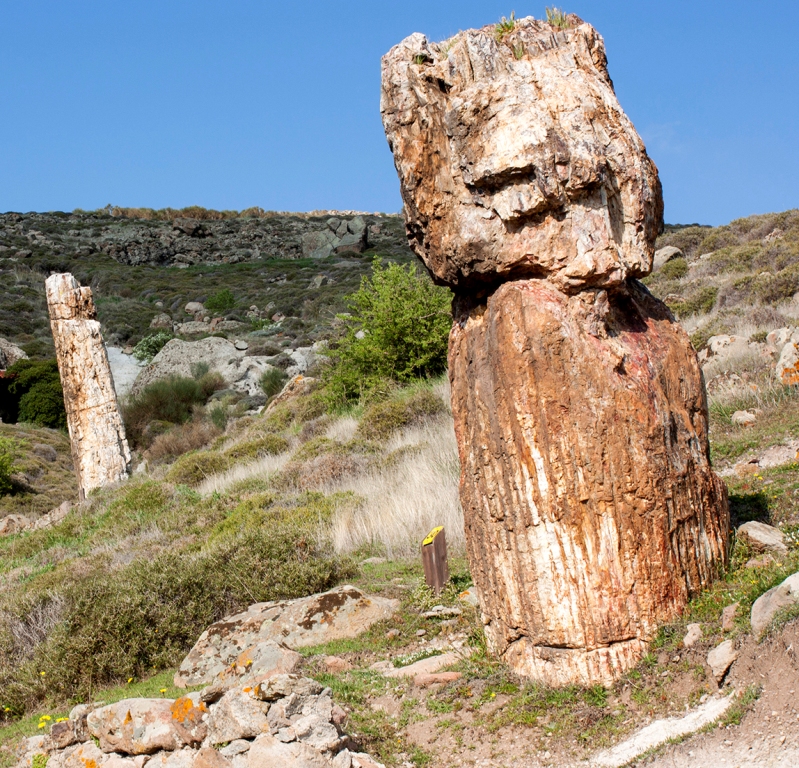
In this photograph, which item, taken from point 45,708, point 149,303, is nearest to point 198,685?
point 45,708

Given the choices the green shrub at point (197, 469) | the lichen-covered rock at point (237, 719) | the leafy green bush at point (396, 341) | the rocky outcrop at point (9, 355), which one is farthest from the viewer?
the rocky outcrop at point (9, 355)

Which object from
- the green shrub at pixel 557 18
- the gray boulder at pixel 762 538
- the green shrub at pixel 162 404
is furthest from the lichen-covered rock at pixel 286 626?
the green shrub at pixel 162 404

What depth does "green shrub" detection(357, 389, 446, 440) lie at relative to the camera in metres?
14.8

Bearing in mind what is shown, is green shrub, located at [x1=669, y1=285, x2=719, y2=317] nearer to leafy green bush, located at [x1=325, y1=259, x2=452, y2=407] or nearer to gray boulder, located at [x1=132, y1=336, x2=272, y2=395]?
leafy green bush, located at [x1=325, y1=259, x2=452, y2=407]

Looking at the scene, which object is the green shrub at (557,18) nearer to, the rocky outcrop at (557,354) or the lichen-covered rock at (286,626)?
the rocky outcrop at (557,354)

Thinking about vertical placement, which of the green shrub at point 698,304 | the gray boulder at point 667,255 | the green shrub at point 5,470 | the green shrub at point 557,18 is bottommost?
the green shrub at point 5,470

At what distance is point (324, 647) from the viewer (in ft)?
22.7

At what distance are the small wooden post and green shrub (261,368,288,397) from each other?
20.6 meters

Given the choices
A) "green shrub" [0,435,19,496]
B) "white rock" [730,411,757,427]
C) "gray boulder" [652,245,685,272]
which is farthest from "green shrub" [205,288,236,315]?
"white rock" [730,411,757,427]

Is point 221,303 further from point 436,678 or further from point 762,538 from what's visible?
point 762,538

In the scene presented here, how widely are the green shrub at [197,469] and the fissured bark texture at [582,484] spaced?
1185 centimetres

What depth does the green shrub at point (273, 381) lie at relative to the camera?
27688 mm

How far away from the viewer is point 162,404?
27719 mm

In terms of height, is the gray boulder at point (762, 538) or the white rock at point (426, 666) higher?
the gray boulder at point (762, 538)
